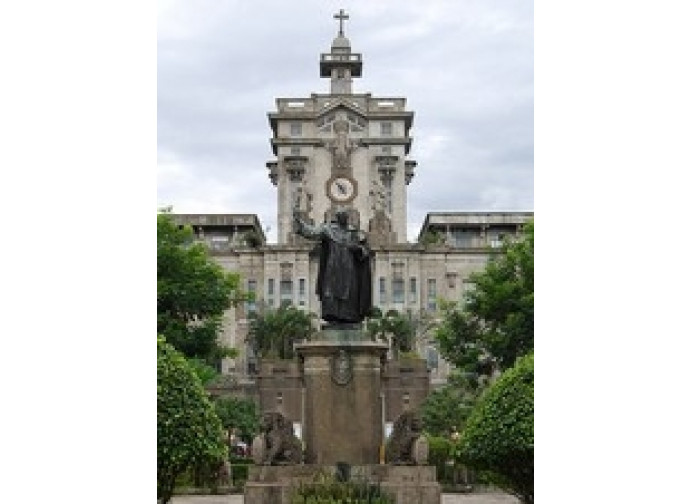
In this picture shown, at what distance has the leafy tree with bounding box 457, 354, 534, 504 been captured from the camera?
17234 mm

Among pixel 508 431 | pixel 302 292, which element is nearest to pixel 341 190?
pixel 302 292

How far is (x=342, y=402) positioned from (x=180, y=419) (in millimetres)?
2465

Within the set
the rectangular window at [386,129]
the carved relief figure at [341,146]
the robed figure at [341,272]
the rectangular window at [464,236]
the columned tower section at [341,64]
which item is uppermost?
the columned tower section at [341,64]

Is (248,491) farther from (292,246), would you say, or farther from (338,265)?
(292,246)

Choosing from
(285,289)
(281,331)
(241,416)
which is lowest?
(241,416)

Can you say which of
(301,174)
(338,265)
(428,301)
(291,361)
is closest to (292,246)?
(301,174)

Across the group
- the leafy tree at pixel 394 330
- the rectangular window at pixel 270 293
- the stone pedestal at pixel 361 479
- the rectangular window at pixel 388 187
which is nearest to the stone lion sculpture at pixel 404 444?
the stone pedestal at pixel 361 479

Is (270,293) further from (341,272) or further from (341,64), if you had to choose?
(341,272)

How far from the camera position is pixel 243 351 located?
254ft

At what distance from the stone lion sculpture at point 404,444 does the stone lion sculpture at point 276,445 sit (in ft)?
4.49

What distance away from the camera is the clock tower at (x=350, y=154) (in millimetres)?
80875

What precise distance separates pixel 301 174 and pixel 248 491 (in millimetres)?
67650

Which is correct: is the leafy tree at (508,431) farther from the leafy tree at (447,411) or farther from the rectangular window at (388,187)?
the rectangular window at (388,187)

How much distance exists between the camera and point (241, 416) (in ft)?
153
